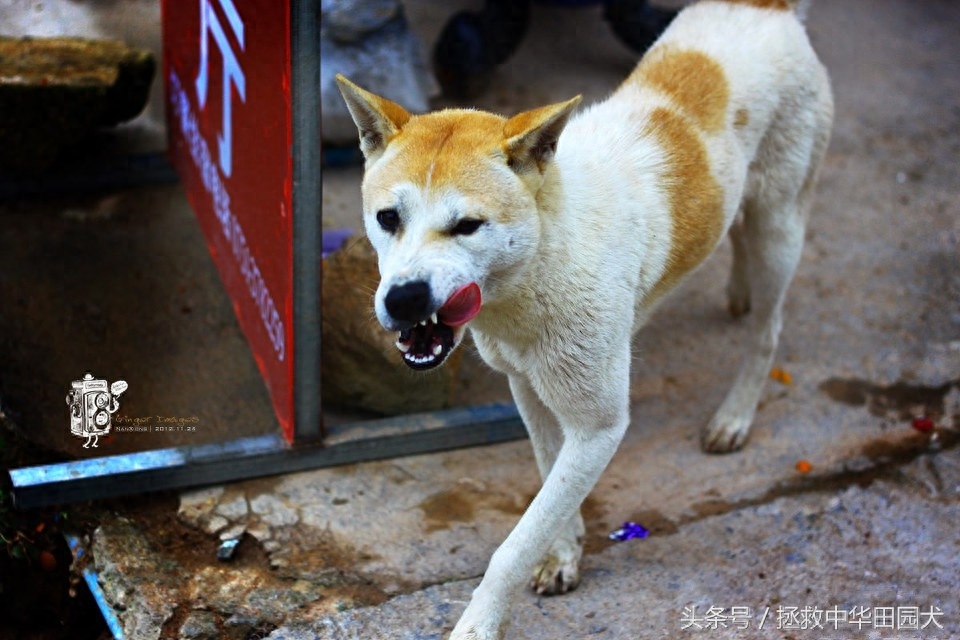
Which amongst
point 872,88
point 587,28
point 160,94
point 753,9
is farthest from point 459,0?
point 753,9

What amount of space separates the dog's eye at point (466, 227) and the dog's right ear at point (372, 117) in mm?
406

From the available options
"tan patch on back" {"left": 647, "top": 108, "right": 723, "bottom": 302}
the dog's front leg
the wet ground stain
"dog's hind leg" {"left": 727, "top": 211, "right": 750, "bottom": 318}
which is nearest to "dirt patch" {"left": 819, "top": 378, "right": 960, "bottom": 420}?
the wet ground stain

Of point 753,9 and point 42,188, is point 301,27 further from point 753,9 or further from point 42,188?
point 42,188

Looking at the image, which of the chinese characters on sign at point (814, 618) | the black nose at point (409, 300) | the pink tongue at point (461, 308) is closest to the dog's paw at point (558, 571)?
the chinese characters on sign at point (814, 618)

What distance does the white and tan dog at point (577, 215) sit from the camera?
2.75 meters

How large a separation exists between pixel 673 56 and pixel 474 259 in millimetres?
1485

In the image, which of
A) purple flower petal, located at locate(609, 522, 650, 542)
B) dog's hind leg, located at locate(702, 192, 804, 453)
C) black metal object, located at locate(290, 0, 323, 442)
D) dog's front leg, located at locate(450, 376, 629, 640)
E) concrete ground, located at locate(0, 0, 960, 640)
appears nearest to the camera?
dog's front leg, located at locate(450, 376, 629, 640)

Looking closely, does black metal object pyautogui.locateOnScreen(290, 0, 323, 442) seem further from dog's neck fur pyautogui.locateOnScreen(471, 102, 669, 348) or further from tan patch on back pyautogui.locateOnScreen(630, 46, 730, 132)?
tan patch on back pyautogui.locateOnScreen(630, 46, 730, 132)

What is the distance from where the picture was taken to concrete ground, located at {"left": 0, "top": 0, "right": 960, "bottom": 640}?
3457mm

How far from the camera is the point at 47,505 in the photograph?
3.79 meters

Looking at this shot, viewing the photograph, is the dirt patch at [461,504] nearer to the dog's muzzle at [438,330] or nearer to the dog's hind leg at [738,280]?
the dog's muzzle at [438,330]

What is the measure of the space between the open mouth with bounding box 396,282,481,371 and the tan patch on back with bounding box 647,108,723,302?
100 centimetres

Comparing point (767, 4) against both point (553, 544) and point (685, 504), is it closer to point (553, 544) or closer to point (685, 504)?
point (685, 504)

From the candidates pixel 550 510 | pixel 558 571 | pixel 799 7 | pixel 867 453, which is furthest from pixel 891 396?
pixel 550 510
